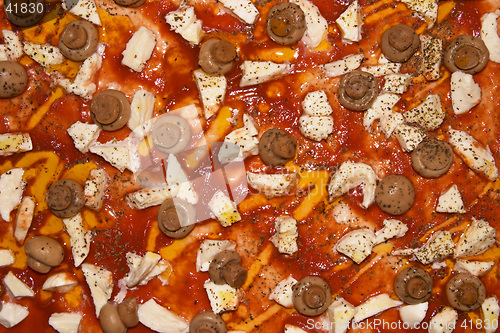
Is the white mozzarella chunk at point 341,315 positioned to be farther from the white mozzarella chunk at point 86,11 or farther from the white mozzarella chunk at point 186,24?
the white mozzarella chunk at point 86,11

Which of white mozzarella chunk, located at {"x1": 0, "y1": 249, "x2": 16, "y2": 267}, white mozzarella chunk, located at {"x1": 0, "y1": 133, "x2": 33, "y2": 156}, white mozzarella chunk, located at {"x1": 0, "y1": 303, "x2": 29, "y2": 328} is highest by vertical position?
white mozzarella chunk, located at {"x1": 0, "y1": 133, "x2": 33, "y2": 156}

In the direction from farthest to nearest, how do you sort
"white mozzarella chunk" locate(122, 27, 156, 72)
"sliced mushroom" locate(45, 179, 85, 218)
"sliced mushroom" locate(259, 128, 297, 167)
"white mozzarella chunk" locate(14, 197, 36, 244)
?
"white mozzarella chunk" locate(14, 197, 36, 244) < "white mozzarella chunk" locate(122, 27, 156, 72) < "sliced mushroom" locate(45, 179, 85, 218) < "sliced mushroom" locate(259, 128, 297, 167)

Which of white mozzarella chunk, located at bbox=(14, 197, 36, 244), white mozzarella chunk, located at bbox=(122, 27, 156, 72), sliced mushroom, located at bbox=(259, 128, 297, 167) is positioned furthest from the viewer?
white mozzarella chunk, located at bbox=(14, 197, 36, 244)

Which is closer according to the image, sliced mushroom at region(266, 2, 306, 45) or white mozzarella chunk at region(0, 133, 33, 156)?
sliced mushroom at region(266, 2, 306, 45)

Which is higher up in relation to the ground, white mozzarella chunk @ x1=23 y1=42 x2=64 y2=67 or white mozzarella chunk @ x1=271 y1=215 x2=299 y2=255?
white mozzarella chunk @ x1=23 y1=42 x2=64 y2=67

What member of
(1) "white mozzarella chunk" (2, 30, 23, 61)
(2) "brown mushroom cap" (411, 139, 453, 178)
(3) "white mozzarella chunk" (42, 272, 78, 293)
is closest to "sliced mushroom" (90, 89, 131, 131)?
(1) "white mozzarella chunk" (2, 30, 23, 61)

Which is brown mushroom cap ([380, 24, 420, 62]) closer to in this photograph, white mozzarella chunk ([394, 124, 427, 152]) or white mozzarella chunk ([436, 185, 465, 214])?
white mozzarella chunk ([394, 124, 427, 152])
